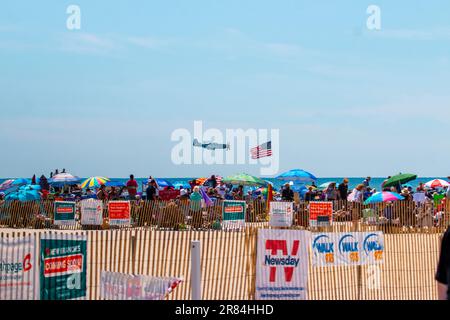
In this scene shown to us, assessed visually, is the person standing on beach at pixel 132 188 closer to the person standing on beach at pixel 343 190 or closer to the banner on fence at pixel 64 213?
the banner on fence at pixel 64 213

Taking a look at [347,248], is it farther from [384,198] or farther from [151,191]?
[151,191]

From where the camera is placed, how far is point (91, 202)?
2842cm

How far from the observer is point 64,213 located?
29125mm

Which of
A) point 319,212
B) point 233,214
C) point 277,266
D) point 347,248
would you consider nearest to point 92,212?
point 233,214

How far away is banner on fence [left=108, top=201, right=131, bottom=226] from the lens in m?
28.2

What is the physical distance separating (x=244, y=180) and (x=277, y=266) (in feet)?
92.0

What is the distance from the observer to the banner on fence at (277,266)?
38.1ft

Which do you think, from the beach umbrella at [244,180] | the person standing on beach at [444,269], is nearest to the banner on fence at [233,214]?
the beach umbrella at [244,180]

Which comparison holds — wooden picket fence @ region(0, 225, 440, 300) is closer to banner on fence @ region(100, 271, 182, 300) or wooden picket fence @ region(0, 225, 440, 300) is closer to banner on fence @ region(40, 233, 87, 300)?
banner on fence @ region(40, 233, 87, 300)

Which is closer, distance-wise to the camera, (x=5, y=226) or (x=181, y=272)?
(x=181, y=272)

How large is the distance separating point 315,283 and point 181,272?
1.88 m

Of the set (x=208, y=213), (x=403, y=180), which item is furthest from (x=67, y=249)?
(x=403, y=180)
